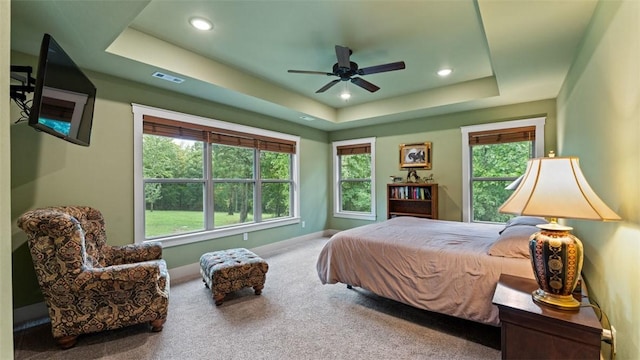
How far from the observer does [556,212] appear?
1.33m

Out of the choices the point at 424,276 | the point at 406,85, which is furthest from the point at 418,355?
the point at 406,85

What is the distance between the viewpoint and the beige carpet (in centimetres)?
203

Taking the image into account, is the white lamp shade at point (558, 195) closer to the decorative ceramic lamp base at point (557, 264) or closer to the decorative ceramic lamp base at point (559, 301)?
the decorative ceramic lamp base at point (557, 264)

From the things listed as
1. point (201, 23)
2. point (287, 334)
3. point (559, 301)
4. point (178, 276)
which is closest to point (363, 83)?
point (201, 23)

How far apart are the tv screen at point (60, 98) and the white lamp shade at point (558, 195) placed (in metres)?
3.10

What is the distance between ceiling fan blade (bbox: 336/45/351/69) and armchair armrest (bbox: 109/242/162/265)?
2.83 metres

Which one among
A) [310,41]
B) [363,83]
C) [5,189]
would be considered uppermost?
[310,41]

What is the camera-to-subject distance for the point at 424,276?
91.5 inches

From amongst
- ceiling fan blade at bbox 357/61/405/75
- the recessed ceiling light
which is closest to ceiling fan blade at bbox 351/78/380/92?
ceiling fan blade at bbox 357/61/405/75

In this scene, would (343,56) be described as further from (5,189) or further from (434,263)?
(5,189)

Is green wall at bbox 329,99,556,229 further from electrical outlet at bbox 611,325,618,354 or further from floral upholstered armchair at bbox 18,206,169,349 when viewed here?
floral upholstered armchair at bbox 18,206,169,349

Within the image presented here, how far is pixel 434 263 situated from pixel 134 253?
299cm

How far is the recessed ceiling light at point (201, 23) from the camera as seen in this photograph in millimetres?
2498

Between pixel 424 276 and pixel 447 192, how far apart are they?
9.64 ft
